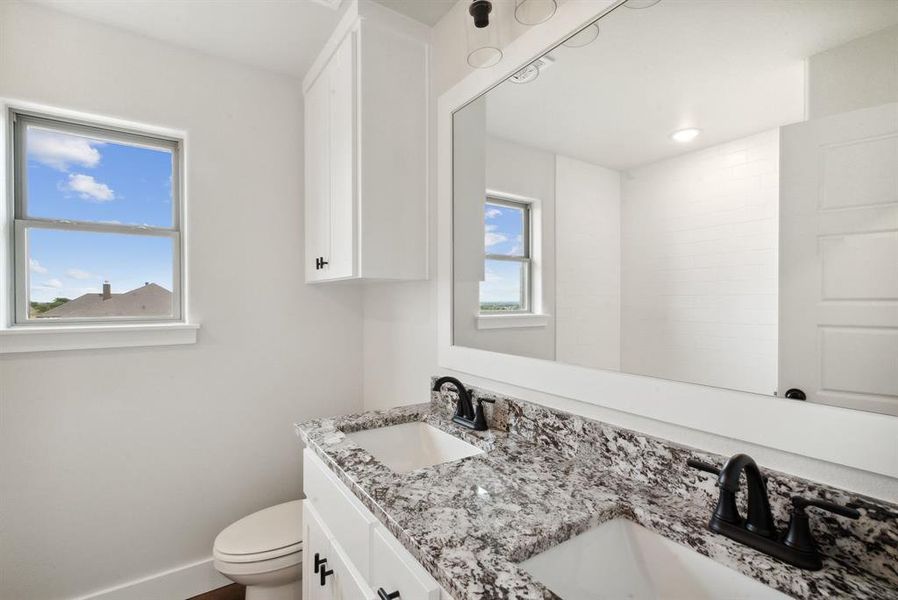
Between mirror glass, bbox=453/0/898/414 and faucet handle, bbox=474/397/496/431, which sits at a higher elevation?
mirror glass, bbox=453/0/898/414

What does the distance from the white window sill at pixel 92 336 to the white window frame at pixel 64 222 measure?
86mm

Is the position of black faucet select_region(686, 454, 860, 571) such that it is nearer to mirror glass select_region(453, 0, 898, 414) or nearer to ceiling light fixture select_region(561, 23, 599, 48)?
mirror glass select_region(453, 0, 898, 414)

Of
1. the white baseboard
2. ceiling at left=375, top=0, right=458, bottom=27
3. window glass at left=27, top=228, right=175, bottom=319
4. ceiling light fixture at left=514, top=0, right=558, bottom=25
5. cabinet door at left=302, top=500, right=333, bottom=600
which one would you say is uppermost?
ceiling at left=375, top=0, right=458, bottom=27

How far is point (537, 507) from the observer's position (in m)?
0.82

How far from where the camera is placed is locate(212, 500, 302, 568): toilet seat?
1.53m

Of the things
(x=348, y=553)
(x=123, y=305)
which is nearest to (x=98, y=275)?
(x=123, y=305)

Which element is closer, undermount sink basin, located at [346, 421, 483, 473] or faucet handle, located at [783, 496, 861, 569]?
faucet handle, located at [783, 496, 861, 569]

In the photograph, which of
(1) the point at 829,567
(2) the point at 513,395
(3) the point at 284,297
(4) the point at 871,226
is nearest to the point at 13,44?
(3) the point at 284,297

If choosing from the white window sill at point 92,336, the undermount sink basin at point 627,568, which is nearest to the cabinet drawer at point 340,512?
the undermount sink basin at point 627,568

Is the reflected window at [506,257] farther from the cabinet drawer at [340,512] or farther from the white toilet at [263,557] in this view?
the white toilet at [263,557]

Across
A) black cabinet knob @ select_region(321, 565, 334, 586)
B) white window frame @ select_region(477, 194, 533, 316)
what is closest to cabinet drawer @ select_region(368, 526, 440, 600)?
black cabinet knob @ select_region(321, 565, 334, 586)

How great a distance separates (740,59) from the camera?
0.79m

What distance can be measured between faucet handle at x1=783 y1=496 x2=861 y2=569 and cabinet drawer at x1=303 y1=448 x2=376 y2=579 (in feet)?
2.53

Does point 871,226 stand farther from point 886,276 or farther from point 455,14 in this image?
point 455,14
